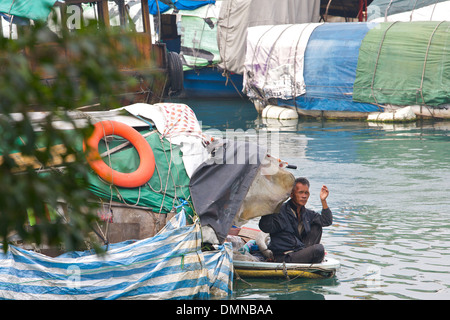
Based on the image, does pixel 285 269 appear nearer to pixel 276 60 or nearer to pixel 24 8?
pixel 24 8

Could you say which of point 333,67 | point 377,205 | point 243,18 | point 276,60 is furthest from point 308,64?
point 377,205

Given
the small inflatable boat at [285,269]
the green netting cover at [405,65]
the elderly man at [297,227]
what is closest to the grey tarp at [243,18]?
the green netting cover at [405,65]

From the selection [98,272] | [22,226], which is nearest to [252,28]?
[98,272]

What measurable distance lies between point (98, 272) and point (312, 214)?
2.41m

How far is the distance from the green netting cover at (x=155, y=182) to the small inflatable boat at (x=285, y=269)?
0.95m

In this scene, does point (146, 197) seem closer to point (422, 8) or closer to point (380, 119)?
point (380, 119)

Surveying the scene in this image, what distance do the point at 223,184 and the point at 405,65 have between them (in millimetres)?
12816

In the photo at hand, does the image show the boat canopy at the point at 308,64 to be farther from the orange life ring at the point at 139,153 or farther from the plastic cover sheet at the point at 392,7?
the orange life ring at the point at 139,153

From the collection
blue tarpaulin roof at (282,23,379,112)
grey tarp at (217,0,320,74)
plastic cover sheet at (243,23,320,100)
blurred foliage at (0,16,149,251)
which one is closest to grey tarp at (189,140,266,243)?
blurred foliage at (0,16,149,251)

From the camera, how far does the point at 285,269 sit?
6.67 meters

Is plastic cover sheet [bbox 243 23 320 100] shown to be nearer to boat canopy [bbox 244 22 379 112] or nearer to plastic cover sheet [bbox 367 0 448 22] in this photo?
boat canopy [bbox 244 22 379 112]

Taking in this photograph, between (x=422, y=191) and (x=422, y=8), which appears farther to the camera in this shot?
(x=422, y=8)

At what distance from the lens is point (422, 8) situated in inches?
853

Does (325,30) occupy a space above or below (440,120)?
above
